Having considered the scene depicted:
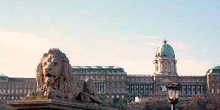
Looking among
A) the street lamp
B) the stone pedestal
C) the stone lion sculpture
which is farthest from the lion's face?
the street lamp

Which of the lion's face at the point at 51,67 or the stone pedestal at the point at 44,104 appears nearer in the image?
the stone pedestal at the point at 44,104

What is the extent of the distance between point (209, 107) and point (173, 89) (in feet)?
517

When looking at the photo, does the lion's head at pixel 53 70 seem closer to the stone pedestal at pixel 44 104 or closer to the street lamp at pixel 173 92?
the stone pedestal at pixel 44 104

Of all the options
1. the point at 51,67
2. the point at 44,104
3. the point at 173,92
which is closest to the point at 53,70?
the point at 51,67

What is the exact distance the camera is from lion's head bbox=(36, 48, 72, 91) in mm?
18234

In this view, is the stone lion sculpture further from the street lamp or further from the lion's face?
the street lamp

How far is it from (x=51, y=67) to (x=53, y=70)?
106 mm

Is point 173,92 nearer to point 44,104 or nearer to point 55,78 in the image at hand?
point 55,78

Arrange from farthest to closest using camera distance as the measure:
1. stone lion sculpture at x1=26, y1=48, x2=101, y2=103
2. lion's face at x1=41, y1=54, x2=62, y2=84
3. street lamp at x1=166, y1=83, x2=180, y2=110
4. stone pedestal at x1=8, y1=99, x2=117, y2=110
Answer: street lamp at x1=166, y1=83, x2=180, y2=110
lion's face at x1=41, y1=54, x2=62, y2=84
stone lion sculpture at x1=26, y1=48, x2=101, y2=103
stone pedestal at x1=8, y1=99, x2=117, y2=110

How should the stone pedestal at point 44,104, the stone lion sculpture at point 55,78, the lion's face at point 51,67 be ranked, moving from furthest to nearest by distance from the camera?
the lion's face at point 51,67 → the stone lion sculpture at point 55,78 → the stone pedestal at point 44,104

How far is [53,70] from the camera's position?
18328 millimetres

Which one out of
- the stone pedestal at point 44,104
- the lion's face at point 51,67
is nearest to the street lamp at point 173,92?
the stone pedestal at point 44,104

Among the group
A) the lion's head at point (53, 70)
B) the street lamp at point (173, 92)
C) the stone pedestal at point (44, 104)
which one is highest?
the lion's head at point (53, 70)

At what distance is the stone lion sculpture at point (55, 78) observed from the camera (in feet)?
58.7
